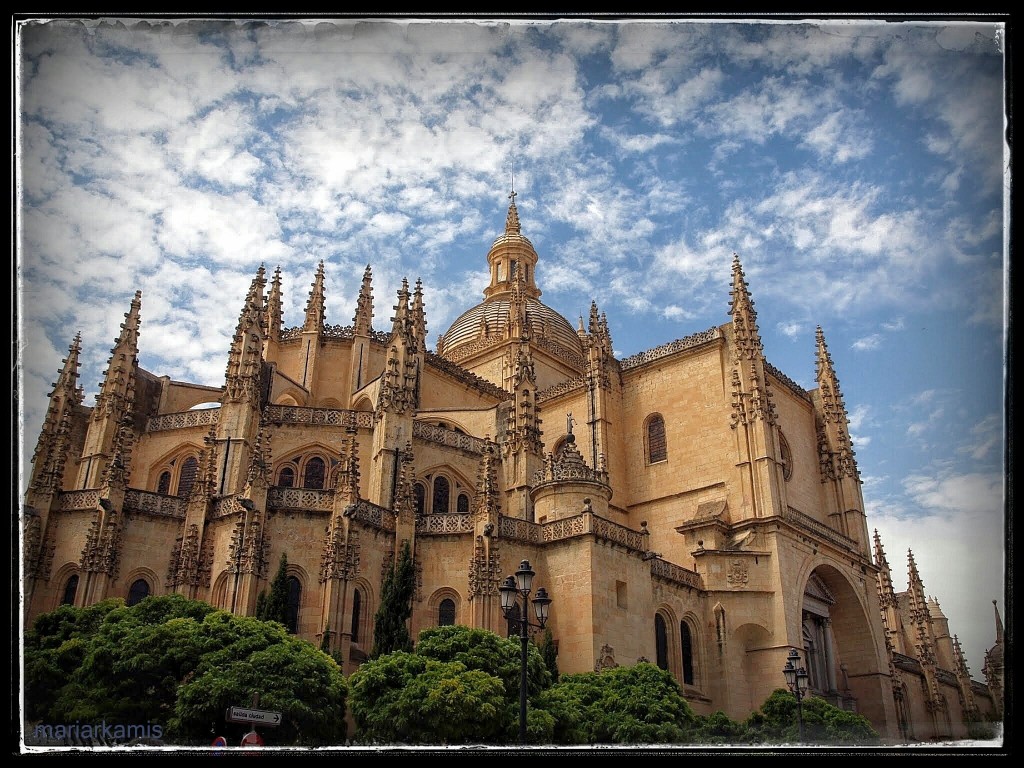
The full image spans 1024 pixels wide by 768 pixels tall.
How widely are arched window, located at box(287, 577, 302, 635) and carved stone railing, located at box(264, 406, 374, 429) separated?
25.6 feet

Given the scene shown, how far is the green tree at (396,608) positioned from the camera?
75.2ft

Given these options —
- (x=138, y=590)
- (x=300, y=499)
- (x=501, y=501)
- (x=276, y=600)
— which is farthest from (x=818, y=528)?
(x=138, y=590)

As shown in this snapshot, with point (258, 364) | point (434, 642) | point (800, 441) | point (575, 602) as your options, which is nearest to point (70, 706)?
point (434, 642)

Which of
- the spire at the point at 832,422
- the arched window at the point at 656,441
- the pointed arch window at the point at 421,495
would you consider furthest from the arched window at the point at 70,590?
the spire at the point at 832,422

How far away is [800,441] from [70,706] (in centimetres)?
3085

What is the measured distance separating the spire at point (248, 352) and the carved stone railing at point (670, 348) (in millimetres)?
15777

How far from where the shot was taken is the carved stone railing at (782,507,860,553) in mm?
33375

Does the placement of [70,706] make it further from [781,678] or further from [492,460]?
[781,678]

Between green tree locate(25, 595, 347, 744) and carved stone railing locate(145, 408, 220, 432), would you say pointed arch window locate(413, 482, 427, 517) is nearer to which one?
carved stone railing locate(145, 408, 220, 432)

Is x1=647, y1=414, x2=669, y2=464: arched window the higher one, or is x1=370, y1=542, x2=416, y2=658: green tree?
x1=647, y1=414, x2=669, y2=464: arched window

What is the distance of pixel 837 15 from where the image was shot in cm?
763

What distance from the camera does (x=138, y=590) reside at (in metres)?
25.9

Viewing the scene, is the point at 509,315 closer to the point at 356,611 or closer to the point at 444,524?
the point at 444,524

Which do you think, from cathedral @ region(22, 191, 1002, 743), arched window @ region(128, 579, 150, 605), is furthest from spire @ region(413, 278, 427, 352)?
arched window @ region(128, 579, 150, 605)
